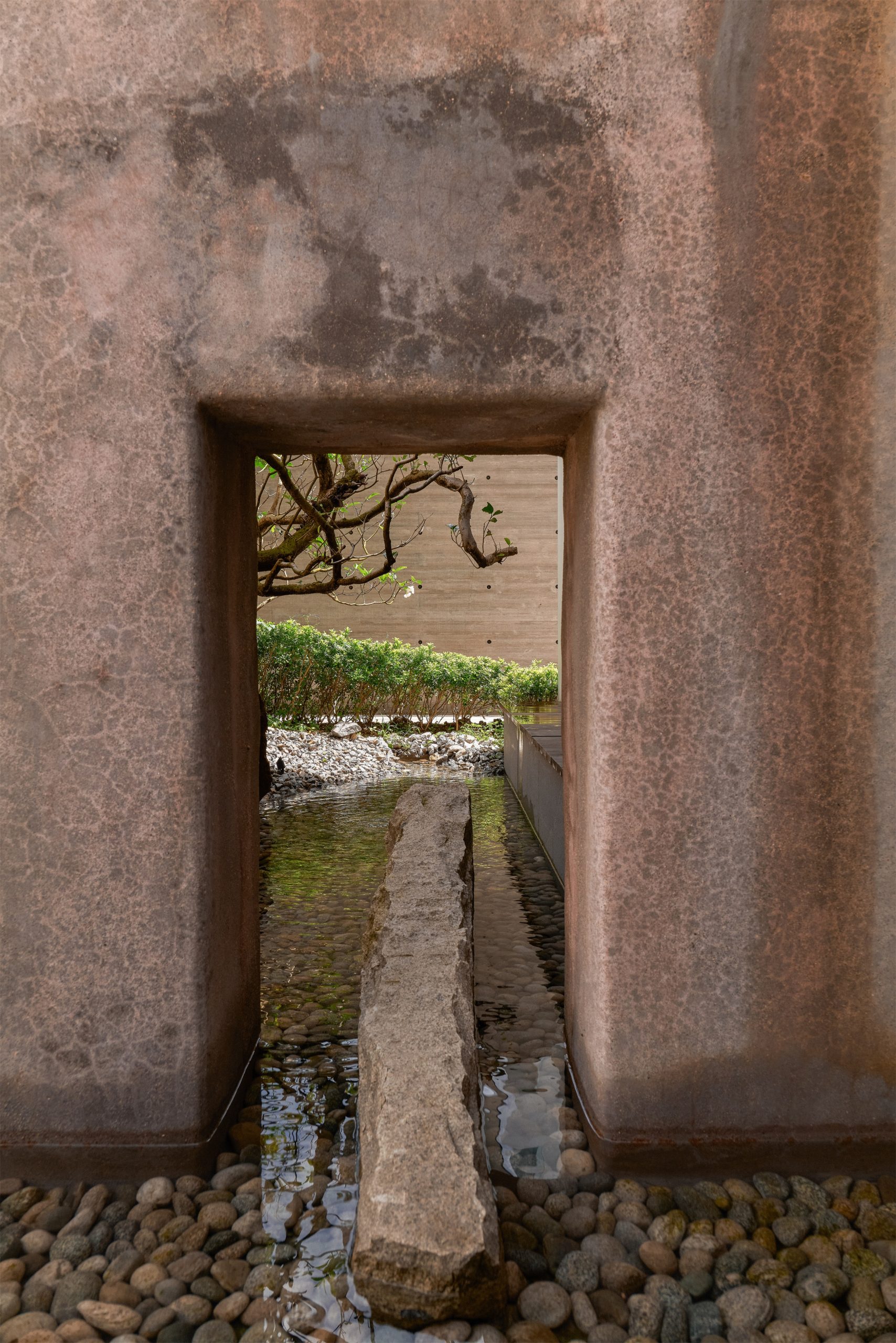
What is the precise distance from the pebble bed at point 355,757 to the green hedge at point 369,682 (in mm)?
726

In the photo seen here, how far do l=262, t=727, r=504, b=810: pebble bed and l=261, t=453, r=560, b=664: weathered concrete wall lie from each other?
19.8ft

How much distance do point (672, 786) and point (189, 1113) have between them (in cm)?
166

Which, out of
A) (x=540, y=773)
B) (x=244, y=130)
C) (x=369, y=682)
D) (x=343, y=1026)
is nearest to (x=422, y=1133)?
(x=343, y=1026)

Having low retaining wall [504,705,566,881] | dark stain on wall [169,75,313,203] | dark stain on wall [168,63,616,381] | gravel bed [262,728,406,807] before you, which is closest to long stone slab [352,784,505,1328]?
low retaining wall [504,705,566,881]

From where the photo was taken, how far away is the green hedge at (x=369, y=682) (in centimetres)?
1209

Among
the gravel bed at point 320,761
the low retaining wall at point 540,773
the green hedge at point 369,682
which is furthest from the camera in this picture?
the green hedge at point 369,682

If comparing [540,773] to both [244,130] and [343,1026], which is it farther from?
[244,130]

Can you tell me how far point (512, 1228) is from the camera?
2.21 m

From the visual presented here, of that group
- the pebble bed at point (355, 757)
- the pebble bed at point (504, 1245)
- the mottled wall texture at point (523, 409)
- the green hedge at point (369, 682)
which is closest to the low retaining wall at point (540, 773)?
the pebble bed at point (355, 757)

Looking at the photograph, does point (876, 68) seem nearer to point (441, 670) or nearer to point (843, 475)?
point (843, 475)

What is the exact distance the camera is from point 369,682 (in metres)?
12.6

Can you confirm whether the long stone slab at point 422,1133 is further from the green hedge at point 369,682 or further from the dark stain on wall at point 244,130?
the green hedge at point 369,682

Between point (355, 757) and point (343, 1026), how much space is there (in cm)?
710

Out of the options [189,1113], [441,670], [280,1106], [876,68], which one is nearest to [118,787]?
[189,1113]
